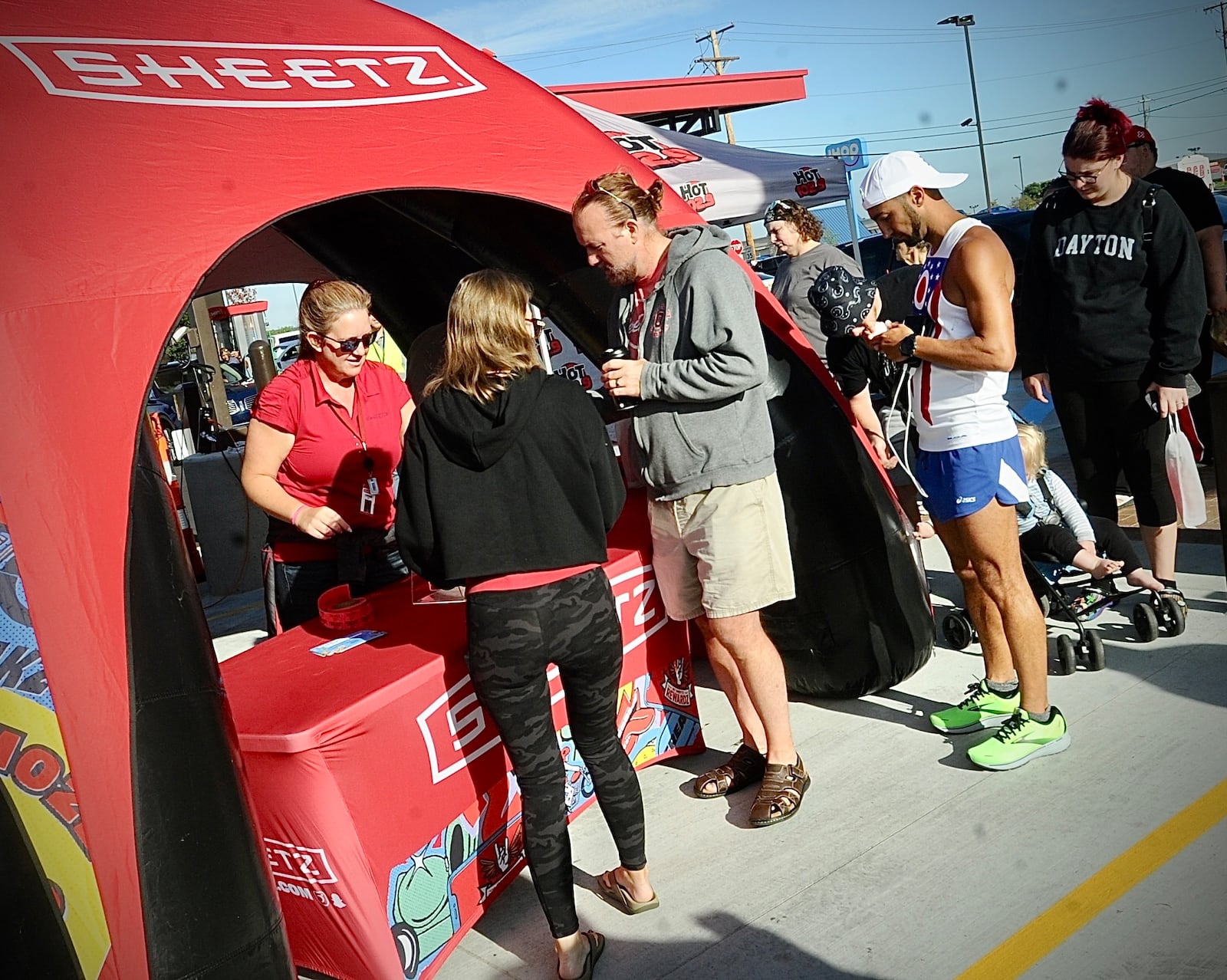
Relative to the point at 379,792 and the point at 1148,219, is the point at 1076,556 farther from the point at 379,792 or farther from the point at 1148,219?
the point at 379,792

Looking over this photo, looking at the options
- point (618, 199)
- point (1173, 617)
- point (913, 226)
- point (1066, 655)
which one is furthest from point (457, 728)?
point (1173, 617)

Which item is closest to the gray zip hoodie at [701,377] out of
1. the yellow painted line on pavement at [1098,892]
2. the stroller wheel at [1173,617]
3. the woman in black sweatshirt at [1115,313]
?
the yellow painted line on pavement at [1098,892]

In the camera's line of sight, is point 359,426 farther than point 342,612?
Yes

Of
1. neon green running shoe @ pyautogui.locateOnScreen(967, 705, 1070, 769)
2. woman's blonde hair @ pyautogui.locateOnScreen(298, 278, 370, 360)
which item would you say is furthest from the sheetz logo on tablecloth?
neon green running shoe @ pyautogui.locateOnScreen(967, 705, 1070, 769)

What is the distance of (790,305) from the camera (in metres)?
5.84

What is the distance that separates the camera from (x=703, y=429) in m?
3.37

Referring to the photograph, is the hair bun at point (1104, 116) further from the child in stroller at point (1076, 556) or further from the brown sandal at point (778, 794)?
the brown sandal at point (778, 794)

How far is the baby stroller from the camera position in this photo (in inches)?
167

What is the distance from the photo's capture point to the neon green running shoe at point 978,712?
12.8 feet

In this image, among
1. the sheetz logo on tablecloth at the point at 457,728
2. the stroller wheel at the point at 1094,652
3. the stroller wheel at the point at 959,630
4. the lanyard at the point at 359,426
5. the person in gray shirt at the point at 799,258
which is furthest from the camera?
the person in gray shirt at the point at 799,258

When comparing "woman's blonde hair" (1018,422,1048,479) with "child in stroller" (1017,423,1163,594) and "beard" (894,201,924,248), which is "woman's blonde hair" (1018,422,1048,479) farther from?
"beard" (894,201,924,248)

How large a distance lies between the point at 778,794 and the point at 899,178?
1990 millimetres

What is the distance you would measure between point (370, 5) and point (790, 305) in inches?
110

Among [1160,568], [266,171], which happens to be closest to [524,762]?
[266,171]
